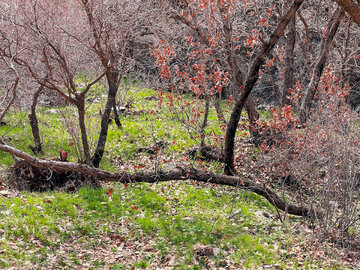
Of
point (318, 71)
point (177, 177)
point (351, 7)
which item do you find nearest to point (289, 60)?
point (318, 71)

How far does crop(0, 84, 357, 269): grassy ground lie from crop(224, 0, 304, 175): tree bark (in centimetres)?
92

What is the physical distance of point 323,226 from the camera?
665cm

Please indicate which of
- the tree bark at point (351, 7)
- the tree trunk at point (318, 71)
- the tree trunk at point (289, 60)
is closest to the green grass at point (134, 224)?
the tree trunk at point (318, 71)

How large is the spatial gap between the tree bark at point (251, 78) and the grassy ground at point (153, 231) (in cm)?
92

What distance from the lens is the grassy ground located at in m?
6.30

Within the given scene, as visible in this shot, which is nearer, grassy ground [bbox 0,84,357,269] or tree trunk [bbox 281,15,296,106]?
grassy ground [bbox 0,84,357,269]

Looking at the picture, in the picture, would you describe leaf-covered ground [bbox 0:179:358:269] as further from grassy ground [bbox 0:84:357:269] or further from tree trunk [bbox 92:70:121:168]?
tree trunk [bbox 92:70:121:168]

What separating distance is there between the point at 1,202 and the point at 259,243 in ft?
16.8

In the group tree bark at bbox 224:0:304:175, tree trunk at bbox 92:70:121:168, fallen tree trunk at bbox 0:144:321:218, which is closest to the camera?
tree bark at bbox 224:0:304:175

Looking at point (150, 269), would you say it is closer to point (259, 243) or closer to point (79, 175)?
point (259, 243)

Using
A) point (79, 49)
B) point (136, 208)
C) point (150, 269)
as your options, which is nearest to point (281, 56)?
point (79, 49)

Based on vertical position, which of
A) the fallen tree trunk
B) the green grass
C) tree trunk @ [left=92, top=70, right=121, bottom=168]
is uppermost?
tree trunk @ [left=92, top=70, right=121, bottom=168]

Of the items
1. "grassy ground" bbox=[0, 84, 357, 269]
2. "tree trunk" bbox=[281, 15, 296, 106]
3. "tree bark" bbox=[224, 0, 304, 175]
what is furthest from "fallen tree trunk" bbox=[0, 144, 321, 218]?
"tree trunk" bbox=[281, 15, 296, 106]

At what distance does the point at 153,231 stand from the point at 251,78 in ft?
12.7
